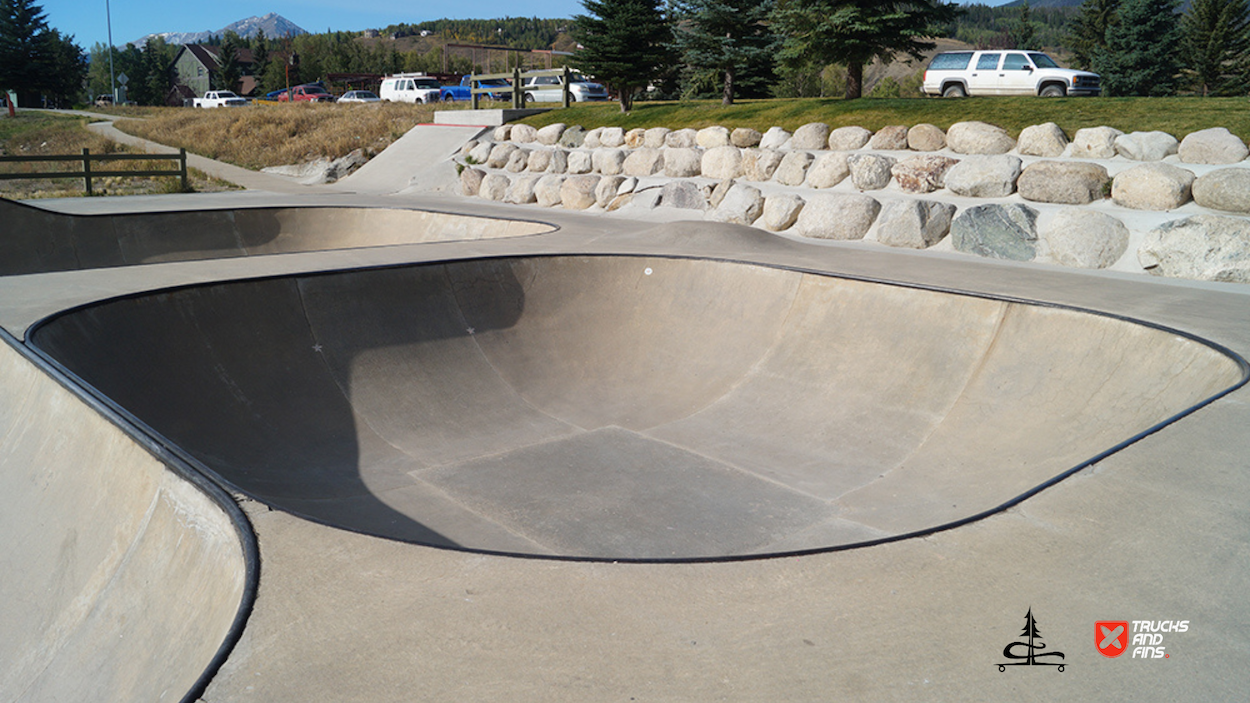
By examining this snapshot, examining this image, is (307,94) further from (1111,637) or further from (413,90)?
(1111,637)

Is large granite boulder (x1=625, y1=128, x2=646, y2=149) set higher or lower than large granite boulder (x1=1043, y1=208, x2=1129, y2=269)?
higher

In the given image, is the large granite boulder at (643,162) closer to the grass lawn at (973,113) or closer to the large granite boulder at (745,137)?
the grass lawn at (973,113)

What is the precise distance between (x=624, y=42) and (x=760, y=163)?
855 cm

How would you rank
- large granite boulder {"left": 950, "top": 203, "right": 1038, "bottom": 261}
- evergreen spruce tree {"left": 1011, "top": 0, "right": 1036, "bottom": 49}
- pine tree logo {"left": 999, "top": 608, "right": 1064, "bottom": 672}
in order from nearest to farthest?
pine tree logo {"left": 999, "top": 608, "right": 1064, "bottom": 672}
large granite boulder {"left": 950, "top": 203, "right": 1038, "bottom": 261}
evergreen spruce tree {"left": 1011, "top": 0, "right": 1036, "bottom": 49}

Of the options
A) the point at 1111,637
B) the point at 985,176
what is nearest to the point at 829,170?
the point at 985,176

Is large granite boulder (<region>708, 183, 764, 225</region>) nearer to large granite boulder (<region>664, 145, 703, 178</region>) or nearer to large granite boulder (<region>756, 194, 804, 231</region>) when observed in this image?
large granite boulder (<region>756, 194, 804, 231</region>)

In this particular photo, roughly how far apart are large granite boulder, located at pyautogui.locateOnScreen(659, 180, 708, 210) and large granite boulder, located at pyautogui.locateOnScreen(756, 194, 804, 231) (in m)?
1.86

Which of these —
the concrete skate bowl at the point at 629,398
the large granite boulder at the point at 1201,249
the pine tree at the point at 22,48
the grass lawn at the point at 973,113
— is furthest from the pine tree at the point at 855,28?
the pine tree at the point at 22,48

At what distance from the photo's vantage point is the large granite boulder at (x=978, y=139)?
1284 cm

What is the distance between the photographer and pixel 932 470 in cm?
628

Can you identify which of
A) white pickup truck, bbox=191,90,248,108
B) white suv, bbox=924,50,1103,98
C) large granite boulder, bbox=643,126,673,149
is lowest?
large granite boulder, bbox=643,126,673,149

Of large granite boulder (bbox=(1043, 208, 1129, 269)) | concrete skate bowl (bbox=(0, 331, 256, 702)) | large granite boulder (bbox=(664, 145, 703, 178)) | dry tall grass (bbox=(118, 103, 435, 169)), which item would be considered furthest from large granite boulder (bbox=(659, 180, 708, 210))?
dry tall grass (bbox=(118, 103, 435, 169))

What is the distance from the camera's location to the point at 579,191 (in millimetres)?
17953

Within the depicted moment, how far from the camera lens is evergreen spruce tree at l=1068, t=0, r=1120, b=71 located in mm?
→ 42625
